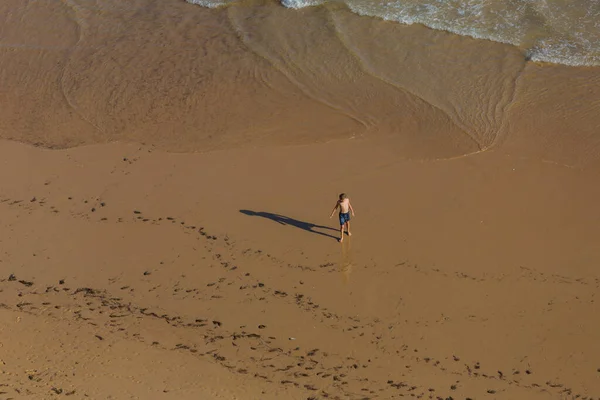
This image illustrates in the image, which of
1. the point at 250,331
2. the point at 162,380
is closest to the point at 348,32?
the point at 250,331

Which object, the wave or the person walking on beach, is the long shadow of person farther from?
the wave

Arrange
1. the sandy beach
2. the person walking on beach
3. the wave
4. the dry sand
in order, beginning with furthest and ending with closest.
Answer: the wave
the person walking on beach
the sandy beach
the dry sand

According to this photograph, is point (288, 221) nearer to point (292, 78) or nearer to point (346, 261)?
point (346, 261)

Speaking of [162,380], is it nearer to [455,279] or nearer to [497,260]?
[455,279]

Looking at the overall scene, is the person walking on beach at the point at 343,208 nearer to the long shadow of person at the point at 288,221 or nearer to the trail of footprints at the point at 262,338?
the long shadow of person at the point at 288,221

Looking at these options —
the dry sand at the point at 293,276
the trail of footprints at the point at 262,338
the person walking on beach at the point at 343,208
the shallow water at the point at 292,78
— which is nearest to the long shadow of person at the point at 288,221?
the dry sand at the point at 293,276

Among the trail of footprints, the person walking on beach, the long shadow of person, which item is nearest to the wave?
the person walking on beach
